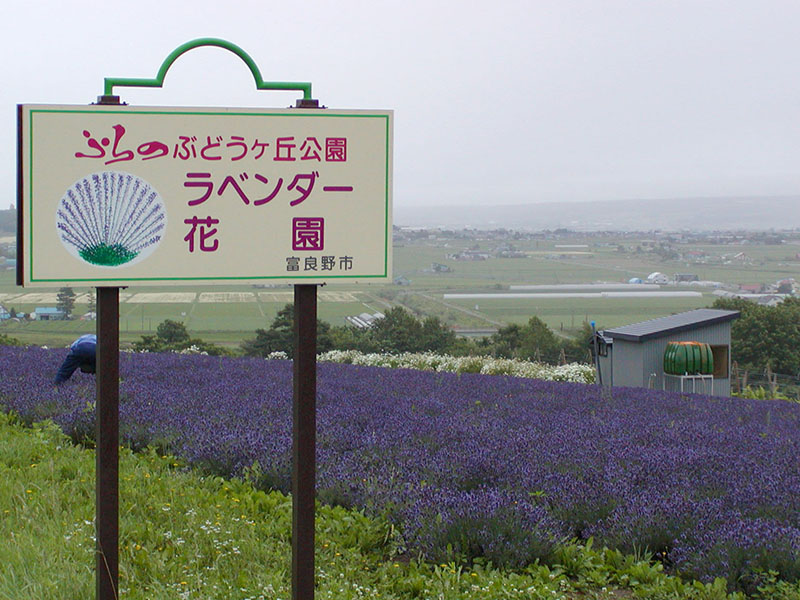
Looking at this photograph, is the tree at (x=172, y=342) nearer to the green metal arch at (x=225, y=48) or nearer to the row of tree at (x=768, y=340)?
the green metal arch at (x=225, y=48)

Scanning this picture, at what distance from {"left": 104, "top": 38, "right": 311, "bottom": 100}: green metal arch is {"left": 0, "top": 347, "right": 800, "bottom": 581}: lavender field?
2.16 metres

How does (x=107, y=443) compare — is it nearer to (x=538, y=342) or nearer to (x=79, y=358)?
(x=79, y=358)

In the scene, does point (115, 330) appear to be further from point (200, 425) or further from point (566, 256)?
point (566, 256)

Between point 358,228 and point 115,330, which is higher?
point 358,228

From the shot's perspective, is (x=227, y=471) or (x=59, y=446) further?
(x=59, y=446)

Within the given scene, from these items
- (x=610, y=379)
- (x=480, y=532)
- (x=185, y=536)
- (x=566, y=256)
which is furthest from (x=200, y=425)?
(x=566, y=256)

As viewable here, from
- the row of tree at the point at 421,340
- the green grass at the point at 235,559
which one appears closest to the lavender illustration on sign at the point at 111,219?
the green grass at the point at 235,559

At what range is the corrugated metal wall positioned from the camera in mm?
16156

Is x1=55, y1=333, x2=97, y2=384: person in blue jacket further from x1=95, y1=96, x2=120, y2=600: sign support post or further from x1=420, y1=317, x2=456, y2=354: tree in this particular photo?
x1=420, y1=317, x2=456, y2=354: tree

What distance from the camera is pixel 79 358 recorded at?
8328 millimetres

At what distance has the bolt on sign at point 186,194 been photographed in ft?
10.7

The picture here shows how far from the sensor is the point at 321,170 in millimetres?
3445

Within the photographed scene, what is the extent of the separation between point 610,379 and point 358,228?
13985 millimetres

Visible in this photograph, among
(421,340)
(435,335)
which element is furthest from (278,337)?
(435,335)
